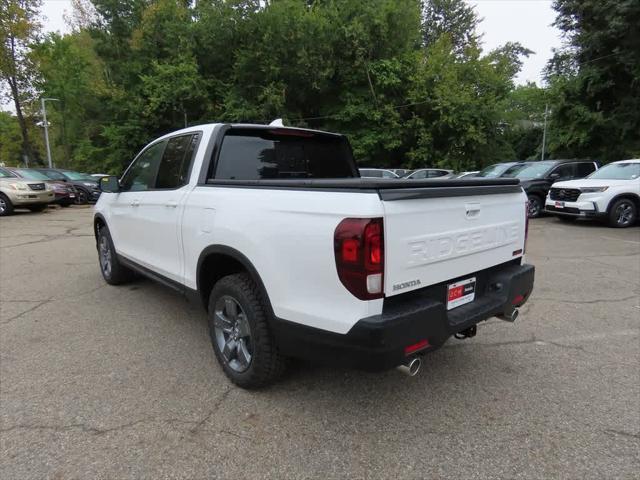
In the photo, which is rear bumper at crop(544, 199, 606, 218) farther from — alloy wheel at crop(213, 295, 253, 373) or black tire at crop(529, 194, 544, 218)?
alloy wheel at crop(213, 295, 253, 373)

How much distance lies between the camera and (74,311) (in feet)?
15.3

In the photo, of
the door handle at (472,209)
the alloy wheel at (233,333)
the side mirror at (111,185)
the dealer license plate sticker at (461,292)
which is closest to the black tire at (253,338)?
the alloy wheel at (233,333)

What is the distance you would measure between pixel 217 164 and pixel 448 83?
1022 inches

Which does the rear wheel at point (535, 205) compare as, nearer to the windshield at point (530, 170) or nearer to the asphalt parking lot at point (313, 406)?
the windshield at point (530, 170)

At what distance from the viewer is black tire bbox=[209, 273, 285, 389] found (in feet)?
8.75

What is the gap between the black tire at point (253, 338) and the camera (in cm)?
267

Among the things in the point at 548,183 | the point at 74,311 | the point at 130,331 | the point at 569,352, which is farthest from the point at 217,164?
the point at 548,183

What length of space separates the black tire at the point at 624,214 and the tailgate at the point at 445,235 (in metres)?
9.86

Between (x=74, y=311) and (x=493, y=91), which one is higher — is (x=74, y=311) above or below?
below

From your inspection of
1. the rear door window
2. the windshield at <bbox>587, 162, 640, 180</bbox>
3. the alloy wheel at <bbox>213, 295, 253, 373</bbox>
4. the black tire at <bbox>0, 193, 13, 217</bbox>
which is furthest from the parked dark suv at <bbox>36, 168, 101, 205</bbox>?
the windshield at <bbox>587, 162, 640, 180</bbox>

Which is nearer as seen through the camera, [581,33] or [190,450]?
[190,450]

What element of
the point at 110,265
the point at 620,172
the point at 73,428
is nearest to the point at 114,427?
the point at 73,428

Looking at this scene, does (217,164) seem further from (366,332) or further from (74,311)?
(74,311)

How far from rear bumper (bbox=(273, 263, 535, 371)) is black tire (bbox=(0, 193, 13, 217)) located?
50.1 ft
